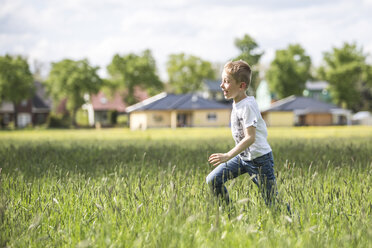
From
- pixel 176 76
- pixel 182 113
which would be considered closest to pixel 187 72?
pixel 176 76

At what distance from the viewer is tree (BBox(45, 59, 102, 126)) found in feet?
194

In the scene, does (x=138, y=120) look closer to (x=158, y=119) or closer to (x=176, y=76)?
(x=158, y=119)

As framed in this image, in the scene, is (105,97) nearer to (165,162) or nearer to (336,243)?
(165,162)

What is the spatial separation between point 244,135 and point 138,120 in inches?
2132

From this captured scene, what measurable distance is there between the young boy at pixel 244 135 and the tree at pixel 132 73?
2545 inches

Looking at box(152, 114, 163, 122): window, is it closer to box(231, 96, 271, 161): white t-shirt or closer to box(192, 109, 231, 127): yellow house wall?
box(192, 109, 231, 127): yellow house wall

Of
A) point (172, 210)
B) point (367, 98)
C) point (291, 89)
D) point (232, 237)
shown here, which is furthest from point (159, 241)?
point (367, 98)

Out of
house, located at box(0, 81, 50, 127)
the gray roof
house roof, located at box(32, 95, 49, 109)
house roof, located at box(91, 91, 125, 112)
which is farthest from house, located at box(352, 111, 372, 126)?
house roof, located at box(32, 95, 49, 109)

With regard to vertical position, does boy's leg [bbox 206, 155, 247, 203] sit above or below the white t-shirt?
below

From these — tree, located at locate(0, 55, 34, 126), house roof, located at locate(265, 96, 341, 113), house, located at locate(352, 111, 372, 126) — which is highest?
tree, located at locate(0, 55, 34, 126)

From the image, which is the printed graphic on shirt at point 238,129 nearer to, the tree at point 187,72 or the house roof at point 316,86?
the tree at point 187,72

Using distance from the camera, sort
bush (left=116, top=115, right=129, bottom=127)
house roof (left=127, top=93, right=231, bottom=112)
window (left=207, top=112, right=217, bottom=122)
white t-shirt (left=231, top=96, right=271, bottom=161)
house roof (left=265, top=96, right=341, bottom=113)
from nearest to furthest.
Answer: white t-shirt (left=231, top=96, right=271, bottom=161), house roof (left=127, top=93, right=231, bottom=112), window (left=207, top=112, right=217, bottom=122), house roof (left=265, top=96, right=341, bottom=113), bush (left=116, top=115, right=129, bottom=127)

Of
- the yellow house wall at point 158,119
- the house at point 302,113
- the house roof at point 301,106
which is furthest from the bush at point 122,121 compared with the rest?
the house roof at point 301,106

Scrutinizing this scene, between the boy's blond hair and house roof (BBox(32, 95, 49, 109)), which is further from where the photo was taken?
house roof (BBox(32, 95, 49, 109))
